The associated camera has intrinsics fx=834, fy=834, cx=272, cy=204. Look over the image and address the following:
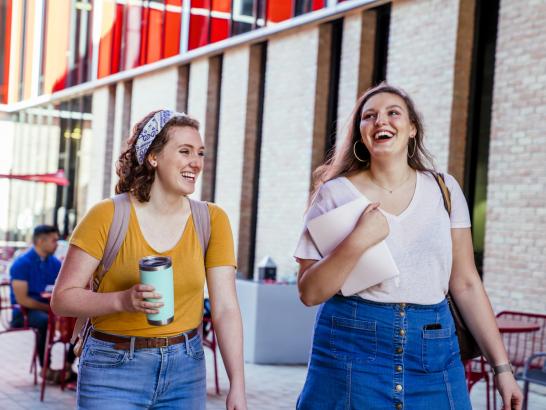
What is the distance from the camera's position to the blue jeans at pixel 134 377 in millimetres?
2674

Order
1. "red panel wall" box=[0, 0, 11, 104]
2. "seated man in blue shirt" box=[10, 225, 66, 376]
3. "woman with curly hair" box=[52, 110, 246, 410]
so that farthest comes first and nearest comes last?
1. "red panel wall" box=[0, 0, 11, 104]
2. "seated man in blue shirt" box=[10, 225, 66, 376]
3. "woman with curly hair" box=[52, 110, 246, 410]

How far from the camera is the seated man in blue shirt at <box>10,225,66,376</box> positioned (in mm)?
7988

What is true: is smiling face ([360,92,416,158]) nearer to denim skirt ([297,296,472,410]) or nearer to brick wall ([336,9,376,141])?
Result: denim skirt ([297,296,472,410])

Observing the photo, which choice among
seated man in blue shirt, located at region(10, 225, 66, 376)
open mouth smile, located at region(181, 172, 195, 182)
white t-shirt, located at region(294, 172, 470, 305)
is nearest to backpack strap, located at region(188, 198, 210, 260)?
open mouth smile, located at region(181, 172, 195, 182)

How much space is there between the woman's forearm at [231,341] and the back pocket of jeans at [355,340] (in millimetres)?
376

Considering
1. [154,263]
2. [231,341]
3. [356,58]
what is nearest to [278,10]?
[356,58]

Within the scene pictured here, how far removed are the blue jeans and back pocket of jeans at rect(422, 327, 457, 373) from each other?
2.52 ft

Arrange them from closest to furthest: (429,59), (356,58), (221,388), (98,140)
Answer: (221,388), (429,59), (356,58), (98,140)

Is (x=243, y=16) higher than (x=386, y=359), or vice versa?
(x=243, y=16)

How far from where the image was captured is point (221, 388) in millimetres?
8141

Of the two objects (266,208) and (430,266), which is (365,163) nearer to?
(430,266)

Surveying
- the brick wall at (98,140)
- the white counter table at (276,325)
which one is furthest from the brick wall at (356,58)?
the brick wall at (98,140)

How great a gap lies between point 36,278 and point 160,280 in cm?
608

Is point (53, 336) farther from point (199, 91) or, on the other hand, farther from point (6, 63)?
point (6, 63)
